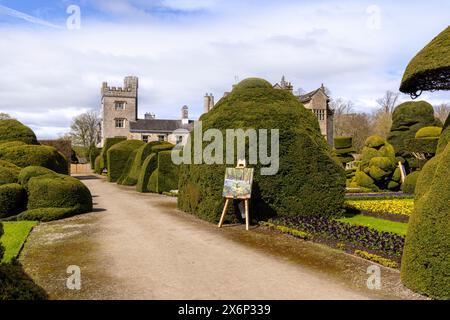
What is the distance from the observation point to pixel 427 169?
7773 mm

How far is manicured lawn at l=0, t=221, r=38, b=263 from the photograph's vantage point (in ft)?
30.0

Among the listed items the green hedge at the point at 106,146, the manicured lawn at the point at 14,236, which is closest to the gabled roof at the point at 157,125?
the green hedge at the point at 106,146

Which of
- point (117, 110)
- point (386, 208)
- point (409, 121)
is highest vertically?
point (117, 110)

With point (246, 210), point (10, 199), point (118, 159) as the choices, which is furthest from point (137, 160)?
point (246, 210)

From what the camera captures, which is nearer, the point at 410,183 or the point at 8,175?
the point at 8,175

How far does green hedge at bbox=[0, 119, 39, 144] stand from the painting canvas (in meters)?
15.7

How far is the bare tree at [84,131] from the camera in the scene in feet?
287

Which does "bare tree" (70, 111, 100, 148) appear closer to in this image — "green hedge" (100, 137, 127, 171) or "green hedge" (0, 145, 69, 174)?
"green hedge" (100, 137, 127, 171)

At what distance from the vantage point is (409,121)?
30.4 metres

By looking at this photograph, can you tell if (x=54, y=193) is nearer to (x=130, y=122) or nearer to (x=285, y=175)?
(x=285, y=175)

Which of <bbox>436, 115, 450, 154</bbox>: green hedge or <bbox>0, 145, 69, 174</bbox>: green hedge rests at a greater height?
<bbox>436, 115, 450, 154</bbox>: green hedge

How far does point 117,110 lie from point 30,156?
50931mm

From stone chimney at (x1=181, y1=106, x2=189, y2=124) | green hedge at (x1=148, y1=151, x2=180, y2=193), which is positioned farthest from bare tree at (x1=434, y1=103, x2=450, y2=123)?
green hedge at (x1=148, y1=151, x2=180, y2=193)
